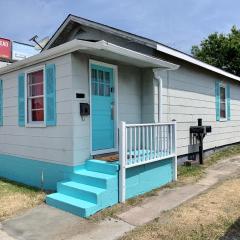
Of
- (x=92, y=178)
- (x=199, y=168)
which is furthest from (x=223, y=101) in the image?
(x=92, y=178)

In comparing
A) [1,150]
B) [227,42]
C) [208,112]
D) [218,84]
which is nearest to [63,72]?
[1,150]

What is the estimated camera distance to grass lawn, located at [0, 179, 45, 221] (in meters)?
5.93

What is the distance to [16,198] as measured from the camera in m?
6.68

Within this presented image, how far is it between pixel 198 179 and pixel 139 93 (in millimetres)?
2546

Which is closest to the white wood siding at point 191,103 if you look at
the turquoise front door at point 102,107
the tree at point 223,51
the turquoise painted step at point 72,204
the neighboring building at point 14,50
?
the turquoise front door at point 102,107

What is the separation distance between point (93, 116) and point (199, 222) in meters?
3.23

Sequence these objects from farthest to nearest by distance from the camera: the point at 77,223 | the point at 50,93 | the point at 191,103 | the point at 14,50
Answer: the point at 14,50
the point at 191,103
the point at 50,93
the point at 77,223

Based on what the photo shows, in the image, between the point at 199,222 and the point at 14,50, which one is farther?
the point at 14,50

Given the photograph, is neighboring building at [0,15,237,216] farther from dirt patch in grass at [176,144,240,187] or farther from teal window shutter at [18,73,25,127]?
dirt patch in grass at [176,144,240,187]

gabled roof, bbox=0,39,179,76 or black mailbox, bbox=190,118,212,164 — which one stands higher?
gabled roof, bbox=0,39,179,76

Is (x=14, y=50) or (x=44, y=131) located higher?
(x=14, y=50)

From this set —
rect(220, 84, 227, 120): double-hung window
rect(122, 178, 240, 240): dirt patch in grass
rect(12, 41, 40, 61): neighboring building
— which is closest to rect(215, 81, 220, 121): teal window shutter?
rect(220, 84, 227, 120): double-hung window

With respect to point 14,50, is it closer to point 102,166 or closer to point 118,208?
point 102,166

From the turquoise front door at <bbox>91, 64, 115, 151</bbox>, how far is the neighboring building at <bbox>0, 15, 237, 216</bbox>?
0.02m
